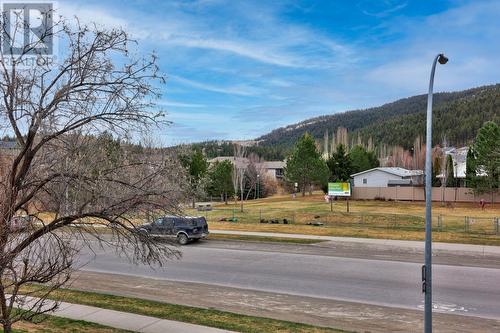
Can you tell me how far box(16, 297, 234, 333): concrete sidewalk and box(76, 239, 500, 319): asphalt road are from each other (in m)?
5.02

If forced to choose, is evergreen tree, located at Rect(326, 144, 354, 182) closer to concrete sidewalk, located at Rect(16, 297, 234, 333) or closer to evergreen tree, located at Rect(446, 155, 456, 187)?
evergreen tree, located at Rect(446, 155, 456, 187)

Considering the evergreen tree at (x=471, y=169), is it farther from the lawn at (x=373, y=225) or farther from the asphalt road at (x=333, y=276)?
the asphalt road at (x=333, y=276)

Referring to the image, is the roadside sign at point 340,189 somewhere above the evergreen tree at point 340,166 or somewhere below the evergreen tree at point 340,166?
below

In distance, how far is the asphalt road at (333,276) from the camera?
1376cm

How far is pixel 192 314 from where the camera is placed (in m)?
11.7

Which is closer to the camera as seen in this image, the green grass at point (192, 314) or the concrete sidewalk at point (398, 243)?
the green grass at point (192, 314)

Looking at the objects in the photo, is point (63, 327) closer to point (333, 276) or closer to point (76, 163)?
point (76, 163)

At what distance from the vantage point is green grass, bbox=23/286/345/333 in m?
10.6

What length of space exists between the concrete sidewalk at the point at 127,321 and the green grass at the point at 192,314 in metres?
0.31

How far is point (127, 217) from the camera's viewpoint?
28.4ft

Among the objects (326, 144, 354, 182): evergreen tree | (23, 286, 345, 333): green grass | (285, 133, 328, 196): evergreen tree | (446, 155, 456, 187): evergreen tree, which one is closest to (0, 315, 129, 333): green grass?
(23, 286, 345, 333): green grass

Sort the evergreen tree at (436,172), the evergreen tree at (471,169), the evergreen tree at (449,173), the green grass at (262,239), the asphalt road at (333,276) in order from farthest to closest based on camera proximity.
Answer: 1. the evergreen tree at (436,172)
2. the evergreen tree at (449,173)
3. the evergreen tree at (471,169)
4. the green grass at (262,239)
5. the asphalt road at (333,276)

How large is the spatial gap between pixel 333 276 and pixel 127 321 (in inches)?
342

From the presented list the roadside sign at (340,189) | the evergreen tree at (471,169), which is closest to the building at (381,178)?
the evergreen tree at (471,169)
